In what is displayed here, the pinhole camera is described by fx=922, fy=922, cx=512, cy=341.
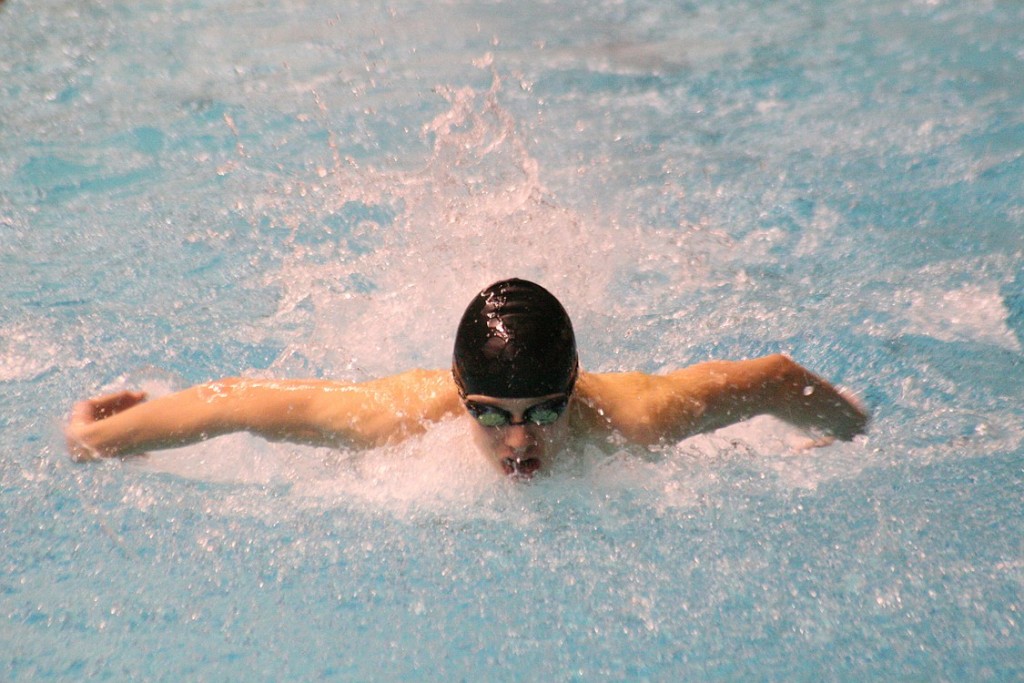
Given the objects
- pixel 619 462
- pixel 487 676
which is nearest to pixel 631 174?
pixel 619 462

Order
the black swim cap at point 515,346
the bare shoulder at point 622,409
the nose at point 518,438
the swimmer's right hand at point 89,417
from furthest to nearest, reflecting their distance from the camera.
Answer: the swimmer's right hand at point 89,417, the bare shoulder at point 622,409, the nose at point 518,438, the black swim cap at point 515,346

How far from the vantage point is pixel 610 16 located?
7.69 metres

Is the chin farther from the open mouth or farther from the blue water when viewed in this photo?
the blue water

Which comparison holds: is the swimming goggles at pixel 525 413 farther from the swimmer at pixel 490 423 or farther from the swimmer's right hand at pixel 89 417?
the swimmer's right hand at pixel 89 417

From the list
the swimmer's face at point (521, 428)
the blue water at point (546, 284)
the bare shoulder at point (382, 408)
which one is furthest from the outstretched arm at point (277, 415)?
the swimmer's face at point (521, 428)

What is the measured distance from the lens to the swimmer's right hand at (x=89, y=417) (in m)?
2.99

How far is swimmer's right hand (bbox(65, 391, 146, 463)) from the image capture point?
9.82 ft

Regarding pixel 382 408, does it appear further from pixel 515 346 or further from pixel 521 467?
pixel 515 346

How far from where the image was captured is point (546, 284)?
412 centimetres

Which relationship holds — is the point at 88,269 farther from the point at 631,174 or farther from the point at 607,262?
the point at 631,174

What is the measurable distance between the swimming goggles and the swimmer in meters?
0.01

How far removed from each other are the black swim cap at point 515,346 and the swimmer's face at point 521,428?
32mm

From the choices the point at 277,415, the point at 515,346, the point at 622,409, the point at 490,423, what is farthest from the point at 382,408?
the point at 622,409

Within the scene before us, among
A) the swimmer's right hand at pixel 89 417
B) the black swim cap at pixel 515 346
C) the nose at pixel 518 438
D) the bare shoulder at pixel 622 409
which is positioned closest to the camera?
the black swim cap at pixel 515 346
